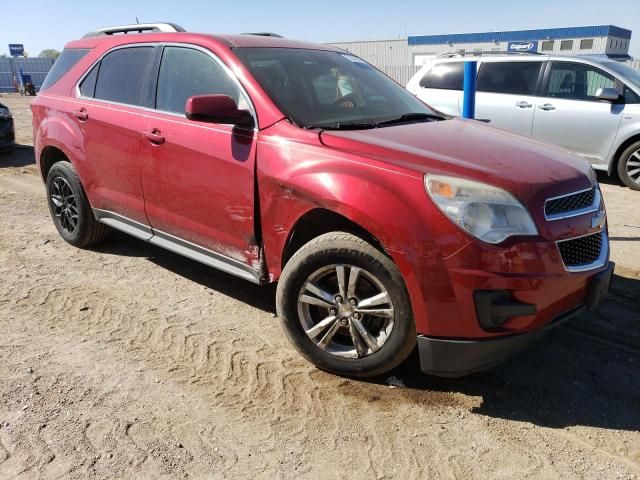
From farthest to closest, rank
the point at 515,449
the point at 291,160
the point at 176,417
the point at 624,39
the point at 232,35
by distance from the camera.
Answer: the point at 624,39
the point at 232,35
the point at 291,160
the point at 176,417
the point at 515,449

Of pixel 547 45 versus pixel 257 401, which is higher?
pixel 547 45

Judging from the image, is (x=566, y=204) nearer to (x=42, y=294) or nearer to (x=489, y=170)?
(x=489, y=170)

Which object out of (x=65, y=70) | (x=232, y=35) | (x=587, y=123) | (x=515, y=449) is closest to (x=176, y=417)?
(x=515, y=449)

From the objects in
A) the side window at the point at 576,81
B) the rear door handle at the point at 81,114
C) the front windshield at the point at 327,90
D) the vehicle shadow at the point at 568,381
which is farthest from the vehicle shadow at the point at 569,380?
the side window at the point at 576,81

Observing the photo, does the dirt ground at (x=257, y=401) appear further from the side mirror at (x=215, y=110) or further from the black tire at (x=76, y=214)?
the side mirror at (x=215, y=110)

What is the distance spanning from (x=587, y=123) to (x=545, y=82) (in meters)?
0.91

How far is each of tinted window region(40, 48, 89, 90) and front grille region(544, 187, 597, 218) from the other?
160 inches

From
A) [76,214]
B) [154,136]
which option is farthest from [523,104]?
[76,214]

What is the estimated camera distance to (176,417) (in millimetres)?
2775

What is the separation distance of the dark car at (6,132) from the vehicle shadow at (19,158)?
21cm

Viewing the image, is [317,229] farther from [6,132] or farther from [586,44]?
[586,44]

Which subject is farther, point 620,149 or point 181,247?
point 620,149

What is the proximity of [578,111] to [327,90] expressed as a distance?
5.63 meters

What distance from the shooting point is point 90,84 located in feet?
15.4
